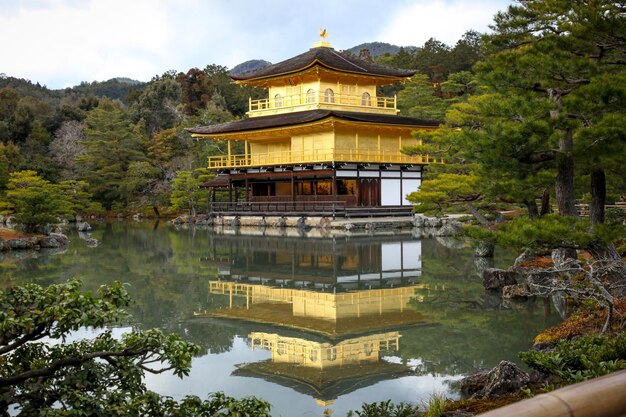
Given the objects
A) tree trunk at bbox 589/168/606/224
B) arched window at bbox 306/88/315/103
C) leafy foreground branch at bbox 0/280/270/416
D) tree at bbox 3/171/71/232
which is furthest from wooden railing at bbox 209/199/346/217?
leafy foreground branch at bbox 0/280/270/416

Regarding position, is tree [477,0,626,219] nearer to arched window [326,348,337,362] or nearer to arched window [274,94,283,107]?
arched window [326,348,337,362]

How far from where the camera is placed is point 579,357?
5305mm

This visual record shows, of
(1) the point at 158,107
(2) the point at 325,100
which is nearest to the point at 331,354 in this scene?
(2) the point at 325,100

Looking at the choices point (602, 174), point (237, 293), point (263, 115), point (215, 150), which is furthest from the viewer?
point (215, 150)

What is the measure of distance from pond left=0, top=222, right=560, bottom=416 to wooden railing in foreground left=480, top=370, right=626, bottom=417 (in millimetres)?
4194

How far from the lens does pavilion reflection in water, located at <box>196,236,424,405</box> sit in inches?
278

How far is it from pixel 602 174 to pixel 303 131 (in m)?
24.4

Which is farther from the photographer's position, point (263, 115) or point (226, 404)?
point (263, 115)

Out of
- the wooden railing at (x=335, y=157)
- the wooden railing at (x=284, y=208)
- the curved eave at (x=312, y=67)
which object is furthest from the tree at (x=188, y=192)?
the curved eave at (x=312, y=67)

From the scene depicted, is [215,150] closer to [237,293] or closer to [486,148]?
[237,293]

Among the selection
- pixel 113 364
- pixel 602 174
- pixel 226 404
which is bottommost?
pixel 226 404

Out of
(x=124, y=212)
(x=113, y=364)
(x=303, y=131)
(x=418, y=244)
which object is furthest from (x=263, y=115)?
(x=113, y=364)

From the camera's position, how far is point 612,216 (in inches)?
534

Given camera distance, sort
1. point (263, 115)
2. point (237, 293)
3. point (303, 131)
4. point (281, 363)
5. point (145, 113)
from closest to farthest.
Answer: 1. point (281, 363)
2. point (237, 293)
3. point (303, 131)
4. point (263, 115)
5. point (145, 113)
